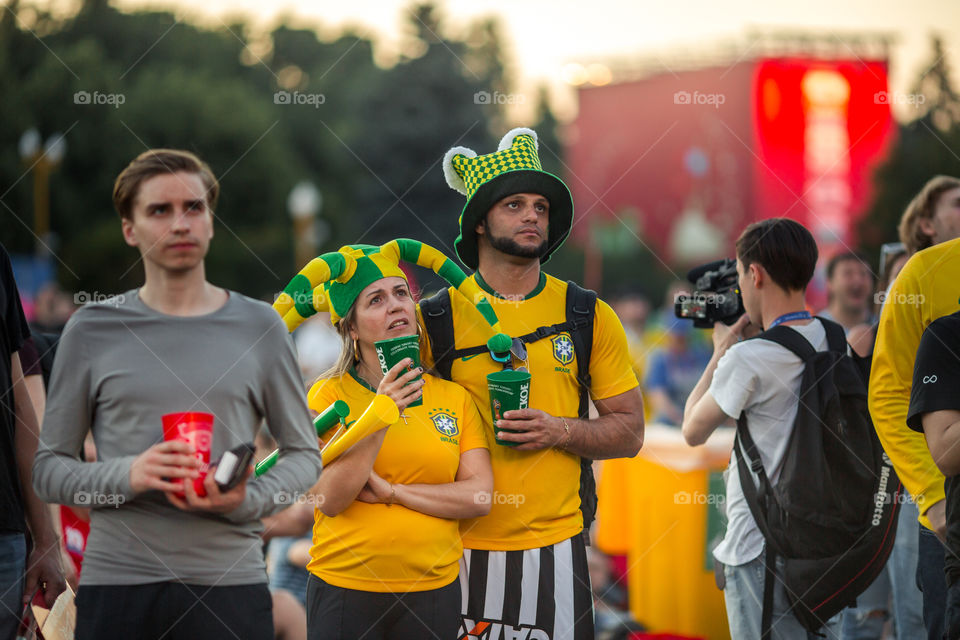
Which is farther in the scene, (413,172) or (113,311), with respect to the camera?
(413,172)

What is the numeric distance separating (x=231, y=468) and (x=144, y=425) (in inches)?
12.2

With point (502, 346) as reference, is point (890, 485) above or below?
below

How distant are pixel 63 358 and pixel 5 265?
0.88m

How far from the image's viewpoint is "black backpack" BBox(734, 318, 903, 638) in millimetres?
3861

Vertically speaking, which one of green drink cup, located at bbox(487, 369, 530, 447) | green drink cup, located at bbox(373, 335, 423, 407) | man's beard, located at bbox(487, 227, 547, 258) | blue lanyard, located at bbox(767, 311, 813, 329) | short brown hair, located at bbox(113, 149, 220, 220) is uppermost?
short brown hair, located at bbox(113, 149, 220, 220)

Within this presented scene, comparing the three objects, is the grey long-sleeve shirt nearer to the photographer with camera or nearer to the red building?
the photographer with camera

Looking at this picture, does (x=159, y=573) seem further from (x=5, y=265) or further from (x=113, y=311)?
(x=5, y=265)

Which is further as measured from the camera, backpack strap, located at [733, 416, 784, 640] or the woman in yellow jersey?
backpack strap, located at [733, 416, 784, 640]

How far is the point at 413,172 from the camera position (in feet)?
141

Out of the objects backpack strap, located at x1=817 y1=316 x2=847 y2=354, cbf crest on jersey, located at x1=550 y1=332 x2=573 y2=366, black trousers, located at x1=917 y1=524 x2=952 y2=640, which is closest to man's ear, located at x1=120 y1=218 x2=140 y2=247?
cbf crest on jersey, located at x1=550 y1=332 x2=573 y2=366

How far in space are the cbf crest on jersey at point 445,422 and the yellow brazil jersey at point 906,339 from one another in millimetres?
1513

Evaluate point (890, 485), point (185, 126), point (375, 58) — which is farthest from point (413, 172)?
point (890, 485)

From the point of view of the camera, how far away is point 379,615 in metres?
3.46

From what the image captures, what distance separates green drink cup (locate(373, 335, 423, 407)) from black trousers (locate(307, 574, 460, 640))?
2.21ft
